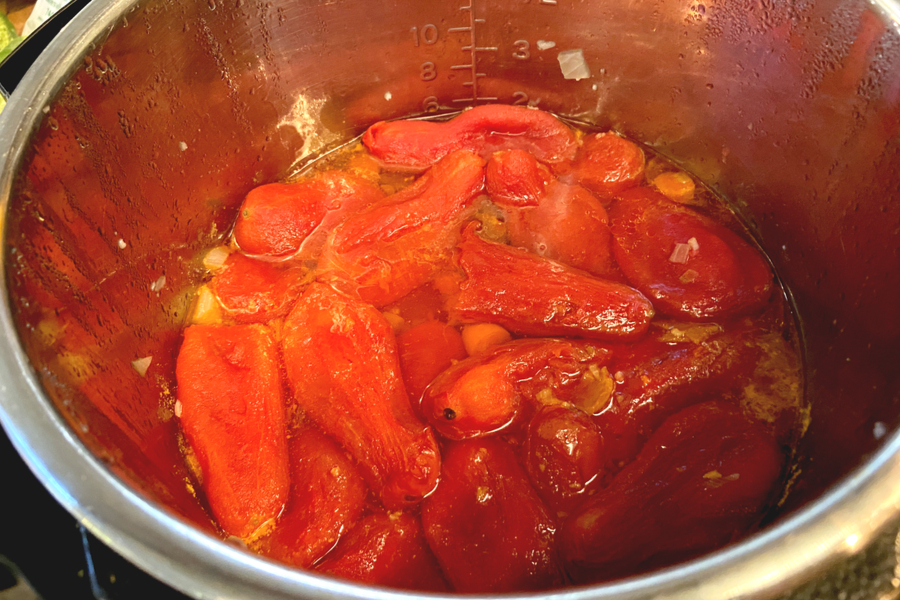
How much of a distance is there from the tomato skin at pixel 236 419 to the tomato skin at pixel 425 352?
0.33m

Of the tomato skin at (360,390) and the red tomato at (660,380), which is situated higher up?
the tomato skin at (360,390)

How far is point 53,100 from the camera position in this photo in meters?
1.24

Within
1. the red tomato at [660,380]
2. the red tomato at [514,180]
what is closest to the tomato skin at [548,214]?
the red tomato at [514,180]

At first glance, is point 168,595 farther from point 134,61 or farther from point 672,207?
point 672,207

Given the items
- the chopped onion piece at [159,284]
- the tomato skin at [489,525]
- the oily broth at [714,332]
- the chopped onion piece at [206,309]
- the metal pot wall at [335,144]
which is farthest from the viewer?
the chopped onion piece at [206,309]

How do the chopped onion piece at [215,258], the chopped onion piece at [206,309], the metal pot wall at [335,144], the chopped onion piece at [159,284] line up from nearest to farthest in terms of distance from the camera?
the metal pot wall at [335,144] < the chopped onion piece at [159,284] < the chopped onion piece at [206,309] < the chopped onion piece at [215,258]

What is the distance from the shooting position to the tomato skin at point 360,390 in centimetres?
141

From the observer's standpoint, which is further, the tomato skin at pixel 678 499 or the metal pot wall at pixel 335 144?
the tomato skin at pixel 678 499

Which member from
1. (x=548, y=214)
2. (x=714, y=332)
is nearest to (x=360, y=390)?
(x=548, y=214)

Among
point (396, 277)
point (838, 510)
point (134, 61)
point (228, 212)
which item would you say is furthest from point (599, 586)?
point (228, 212)

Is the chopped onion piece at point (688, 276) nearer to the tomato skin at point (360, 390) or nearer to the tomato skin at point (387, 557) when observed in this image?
the tomato skin at point (360, 390)

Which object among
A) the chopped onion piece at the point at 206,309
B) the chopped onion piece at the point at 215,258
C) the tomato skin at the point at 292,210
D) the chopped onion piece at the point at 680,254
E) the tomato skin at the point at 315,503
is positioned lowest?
the chopped onion piece at the point at 680,254

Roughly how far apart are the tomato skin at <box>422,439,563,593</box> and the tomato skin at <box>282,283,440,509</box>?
0.22 ft

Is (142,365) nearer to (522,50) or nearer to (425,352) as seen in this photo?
(425,352)
